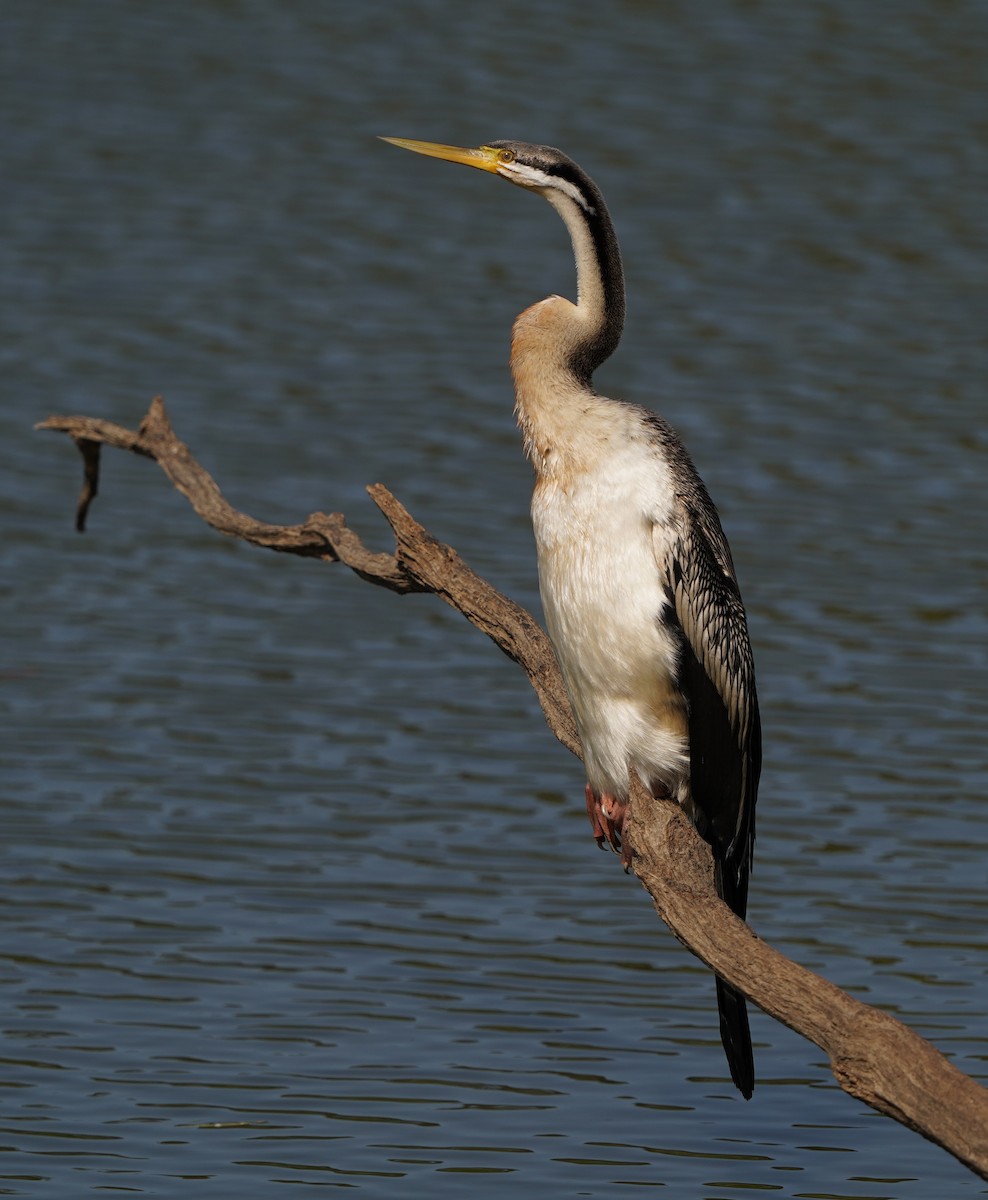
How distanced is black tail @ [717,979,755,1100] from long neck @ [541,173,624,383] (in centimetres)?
170

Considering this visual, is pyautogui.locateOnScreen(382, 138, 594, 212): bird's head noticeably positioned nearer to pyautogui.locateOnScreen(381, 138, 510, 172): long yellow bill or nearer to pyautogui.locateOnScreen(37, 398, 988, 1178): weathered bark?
pyautogui.locateOnScreen(381, 138, 510, 172): long yellow bill

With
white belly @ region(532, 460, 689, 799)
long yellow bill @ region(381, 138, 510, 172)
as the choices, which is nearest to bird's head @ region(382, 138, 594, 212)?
long yellow bill @ region(381, 138, 510, 172)

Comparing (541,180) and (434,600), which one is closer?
(541,180)

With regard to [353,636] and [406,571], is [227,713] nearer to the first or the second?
[353,636]

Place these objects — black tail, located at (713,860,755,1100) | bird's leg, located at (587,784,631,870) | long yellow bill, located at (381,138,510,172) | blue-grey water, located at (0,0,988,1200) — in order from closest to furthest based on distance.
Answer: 1. bird's leg, located at (587,784,631,870)
2. black tail, located at (713,860,755,1100)
3. long yellow bill, located at (381,138,510,172)
4. blue-grey water, located at (0,0,988,1200)

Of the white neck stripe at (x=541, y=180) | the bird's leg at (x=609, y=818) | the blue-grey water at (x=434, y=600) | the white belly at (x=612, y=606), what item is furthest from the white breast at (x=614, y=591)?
the blue-grey water at (x=434, y=600)

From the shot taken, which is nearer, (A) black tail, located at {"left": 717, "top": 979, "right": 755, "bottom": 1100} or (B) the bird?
(B) the bird

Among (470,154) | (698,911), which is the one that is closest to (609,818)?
(698,911)

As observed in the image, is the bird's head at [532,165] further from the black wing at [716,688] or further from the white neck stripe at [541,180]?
the black wing at [716,688]

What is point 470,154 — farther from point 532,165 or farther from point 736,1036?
point 736,1036

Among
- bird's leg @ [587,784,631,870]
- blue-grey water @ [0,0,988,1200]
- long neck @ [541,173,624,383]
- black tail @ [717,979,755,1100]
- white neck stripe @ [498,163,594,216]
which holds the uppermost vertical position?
white neck stripe @ [498,163,594,216]

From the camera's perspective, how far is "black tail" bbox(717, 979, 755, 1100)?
689 centimetres

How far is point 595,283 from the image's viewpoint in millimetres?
6656

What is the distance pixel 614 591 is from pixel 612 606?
0.04 m
